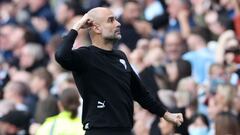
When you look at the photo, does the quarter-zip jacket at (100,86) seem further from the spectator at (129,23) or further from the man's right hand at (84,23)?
the spectator at (129,23)

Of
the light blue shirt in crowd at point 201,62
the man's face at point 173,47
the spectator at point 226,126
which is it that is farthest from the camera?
the man's face at point 173,47

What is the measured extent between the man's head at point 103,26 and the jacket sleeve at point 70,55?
0.19m

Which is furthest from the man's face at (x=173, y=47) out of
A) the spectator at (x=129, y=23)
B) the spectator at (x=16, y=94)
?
the spectator at (x=16, y=94)

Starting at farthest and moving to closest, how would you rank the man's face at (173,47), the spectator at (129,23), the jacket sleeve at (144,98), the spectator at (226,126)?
the spectator at (129,23), the man's face at (173,47), the spectator at (226,126), the jacket sleeve at (144,98)

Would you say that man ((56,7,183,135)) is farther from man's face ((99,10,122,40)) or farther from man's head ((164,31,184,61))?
man's head ((164,31,184,61))

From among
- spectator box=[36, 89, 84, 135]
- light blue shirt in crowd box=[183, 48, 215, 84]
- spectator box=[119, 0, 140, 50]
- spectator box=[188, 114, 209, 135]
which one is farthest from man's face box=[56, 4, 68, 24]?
spectator box=[36, 89, 84, 135]

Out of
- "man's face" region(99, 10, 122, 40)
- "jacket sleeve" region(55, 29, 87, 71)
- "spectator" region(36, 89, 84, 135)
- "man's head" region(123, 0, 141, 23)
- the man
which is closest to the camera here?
"jacket sleeve" region(55, 29, 87, 71)

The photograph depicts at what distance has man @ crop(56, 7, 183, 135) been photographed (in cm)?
784

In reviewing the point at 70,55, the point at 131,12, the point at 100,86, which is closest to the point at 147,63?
the point at 131,12

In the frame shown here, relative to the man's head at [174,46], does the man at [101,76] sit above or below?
below

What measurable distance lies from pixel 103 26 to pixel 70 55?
1.37 feet

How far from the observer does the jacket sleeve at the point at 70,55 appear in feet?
25.3

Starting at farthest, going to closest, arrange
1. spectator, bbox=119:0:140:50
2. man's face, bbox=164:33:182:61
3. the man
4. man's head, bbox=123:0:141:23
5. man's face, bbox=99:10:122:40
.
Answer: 1. man's head, bbox=123:0:141:23
2. spectator, bbox=119:0:140:50
3. man's face, bbox=164:33:182:61
4. man's face, bbox=99:10:122:40
5. the man

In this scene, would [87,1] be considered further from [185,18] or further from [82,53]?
[82,53]
